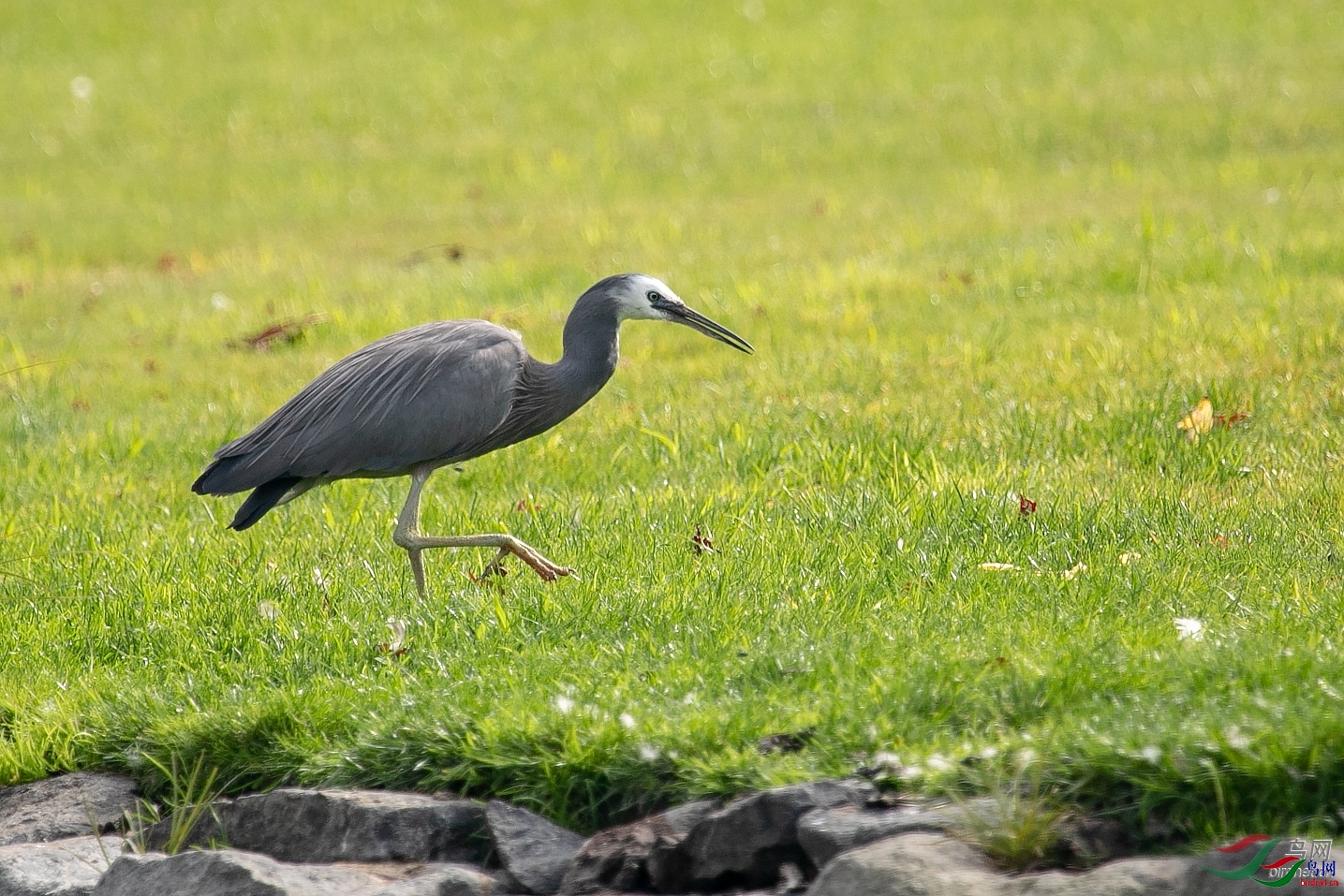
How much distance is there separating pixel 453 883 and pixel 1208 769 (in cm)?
202

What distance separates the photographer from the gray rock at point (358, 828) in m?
4.34

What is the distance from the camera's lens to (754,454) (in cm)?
745

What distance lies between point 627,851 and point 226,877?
107 cm

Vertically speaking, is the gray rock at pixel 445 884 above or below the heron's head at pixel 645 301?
below

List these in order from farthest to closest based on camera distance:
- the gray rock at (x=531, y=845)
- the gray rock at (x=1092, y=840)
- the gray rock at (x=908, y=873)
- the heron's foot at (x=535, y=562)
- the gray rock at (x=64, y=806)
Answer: the heron's foot at (x=535, y=562)
the gray rock at (x=64, y=806)
the gray rock at (x=531, y=845)
the gray rock at (x=1092, y=840)
the gray rock at (x=908, y=873)

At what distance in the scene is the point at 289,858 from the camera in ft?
14.5

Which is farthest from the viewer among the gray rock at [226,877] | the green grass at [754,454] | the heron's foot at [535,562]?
the heron's foot at [535,562]

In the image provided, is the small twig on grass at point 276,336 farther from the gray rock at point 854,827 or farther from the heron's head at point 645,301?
the gray rock at point 854,827

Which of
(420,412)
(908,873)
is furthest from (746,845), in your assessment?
(420,412)

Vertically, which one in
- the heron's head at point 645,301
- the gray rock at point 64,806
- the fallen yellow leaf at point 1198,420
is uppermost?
the heron's head at point 645,301

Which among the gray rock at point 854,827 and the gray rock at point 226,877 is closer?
the gray rock at point 854,827

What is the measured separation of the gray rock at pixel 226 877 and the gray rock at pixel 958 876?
1284 millimetres

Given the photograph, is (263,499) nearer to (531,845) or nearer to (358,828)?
(358,828)

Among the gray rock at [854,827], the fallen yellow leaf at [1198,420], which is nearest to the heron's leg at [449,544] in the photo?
the gray rock at [854,827]
